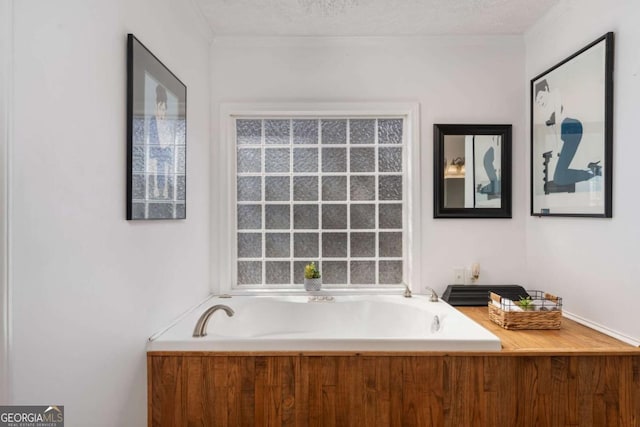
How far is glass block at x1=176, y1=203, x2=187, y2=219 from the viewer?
1940mm

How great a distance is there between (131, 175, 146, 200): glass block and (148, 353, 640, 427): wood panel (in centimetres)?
75

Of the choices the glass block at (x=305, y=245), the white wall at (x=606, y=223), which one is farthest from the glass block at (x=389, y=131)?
the white wall at (x=606, y=223)

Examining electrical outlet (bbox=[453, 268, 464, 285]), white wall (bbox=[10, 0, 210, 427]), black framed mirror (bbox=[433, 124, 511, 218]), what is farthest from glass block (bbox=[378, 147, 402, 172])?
white wall (bbox=[10, 0, 210, 427])

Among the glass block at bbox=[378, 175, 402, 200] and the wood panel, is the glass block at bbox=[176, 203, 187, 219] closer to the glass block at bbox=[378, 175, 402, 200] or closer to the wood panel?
the wood panel

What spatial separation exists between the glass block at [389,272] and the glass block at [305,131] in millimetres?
1077

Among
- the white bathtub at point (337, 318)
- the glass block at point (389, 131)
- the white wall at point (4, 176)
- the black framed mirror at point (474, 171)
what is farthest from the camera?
the glass block at point (389, 131)

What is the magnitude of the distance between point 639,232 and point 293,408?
175 cm

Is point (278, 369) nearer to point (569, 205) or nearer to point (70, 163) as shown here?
point (70, 163)

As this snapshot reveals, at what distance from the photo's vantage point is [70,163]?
3.71 feet

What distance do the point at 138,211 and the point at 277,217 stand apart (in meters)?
1.27

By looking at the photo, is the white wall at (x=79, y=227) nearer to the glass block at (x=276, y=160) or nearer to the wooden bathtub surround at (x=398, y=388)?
the wooden bathtub surround at (x=398, y=388)

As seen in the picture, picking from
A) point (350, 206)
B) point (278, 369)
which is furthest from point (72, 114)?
point (350, 206)

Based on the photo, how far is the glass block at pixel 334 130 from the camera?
2.69 meters

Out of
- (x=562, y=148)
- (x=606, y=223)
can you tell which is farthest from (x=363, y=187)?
(x=606, y=223)
